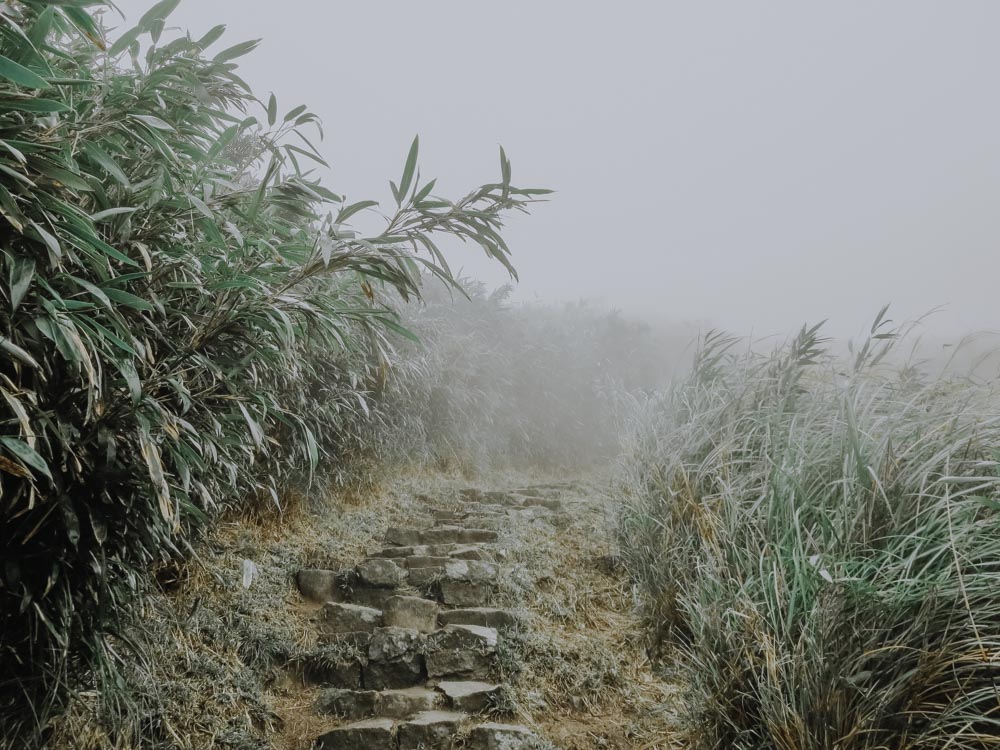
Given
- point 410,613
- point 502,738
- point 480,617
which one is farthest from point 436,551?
point 502,738

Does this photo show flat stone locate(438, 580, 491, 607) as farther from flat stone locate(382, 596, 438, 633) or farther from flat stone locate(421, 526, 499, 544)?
flat stone locate(421, 526, 499, 544)

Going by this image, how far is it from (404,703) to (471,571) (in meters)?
0.74

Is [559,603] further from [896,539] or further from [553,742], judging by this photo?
[896,539]

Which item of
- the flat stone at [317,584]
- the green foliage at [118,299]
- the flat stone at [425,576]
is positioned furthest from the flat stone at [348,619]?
the green foliage at [118,299]

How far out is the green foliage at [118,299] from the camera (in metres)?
0.96

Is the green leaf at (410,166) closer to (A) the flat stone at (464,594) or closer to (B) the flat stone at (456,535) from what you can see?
(A) the flat stone at (464,594)

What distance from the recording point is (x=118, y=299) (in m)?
1.04

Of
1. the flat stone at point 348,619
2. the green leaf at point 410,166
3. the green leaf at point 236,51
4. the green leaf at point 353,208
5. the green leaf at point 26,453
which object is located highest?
the green leaf at point 236,51

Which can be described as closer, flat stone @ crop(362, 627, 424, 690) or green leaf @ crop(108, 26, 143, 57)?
green leaf @ crop(108, 26, 143, 57)

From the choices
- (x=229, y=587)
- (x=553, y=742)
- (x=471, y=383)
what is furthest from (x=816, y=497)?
(x=471, y=383)

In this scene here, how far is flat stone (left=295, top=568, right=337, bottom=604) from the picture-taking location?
255 centimetres

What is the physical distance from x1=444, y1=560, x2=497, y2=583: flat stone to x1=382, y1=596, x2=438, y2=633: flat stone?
0.64 ft

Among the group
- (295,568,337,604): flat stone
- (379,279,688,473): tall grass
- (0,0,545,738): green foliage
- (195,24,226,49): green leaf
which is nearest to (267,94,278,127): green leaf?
(0,0,545,738): green foliage

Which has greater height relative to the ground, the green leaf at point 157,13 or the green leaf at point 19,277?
the green leaf at point 157,13
